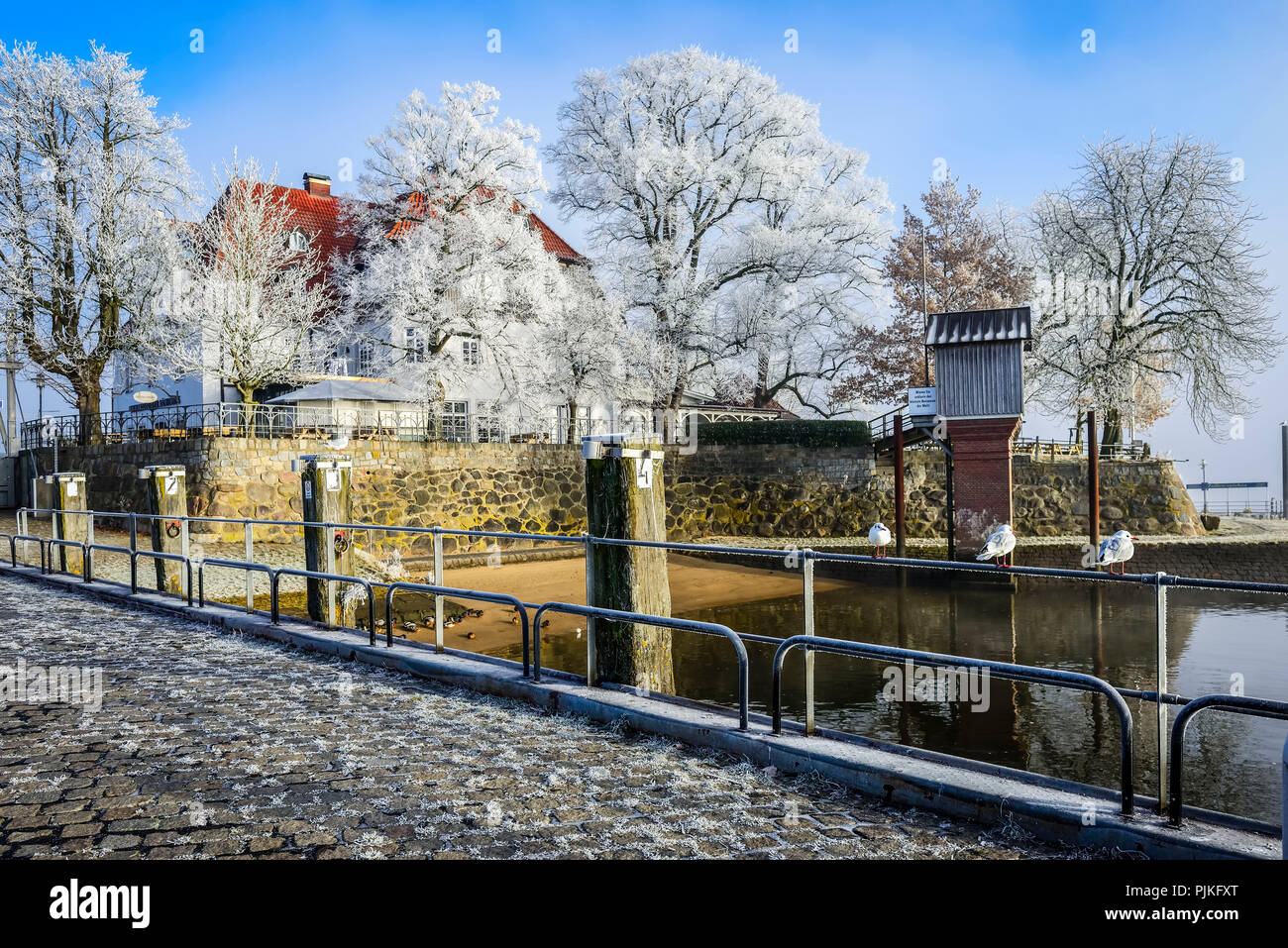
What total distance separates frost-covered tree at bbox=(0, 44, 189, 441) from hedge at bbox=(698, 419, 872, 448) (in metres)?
17.4

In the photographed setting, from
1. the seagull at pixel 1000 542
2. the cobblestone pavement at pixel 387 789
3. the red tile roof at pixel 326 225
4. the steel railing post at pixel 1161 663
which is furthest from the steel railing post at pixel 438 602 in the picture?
the red tile roof at pixel 326 225

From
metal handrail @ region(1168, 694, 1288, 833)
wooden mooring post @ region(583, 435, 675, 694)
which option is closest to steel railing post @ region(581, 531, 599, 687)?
wooden mooring post @ region(583, 435, 675, 694)

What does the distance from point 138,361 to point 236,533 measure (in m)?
8.14

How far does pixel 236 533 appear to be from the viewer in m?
20.4

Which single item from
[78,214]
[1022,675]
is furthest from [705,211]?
[1022,675]

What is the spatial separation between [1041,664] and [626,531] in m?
9.15

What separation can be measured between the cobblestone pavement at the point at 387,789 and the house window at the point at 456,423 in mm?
20566

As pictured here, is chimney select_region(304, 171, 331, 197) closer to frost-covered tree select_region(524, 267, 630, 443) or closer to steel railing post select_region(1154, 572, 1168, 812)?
frost-covered tree select_region(524, 267, 630, 443)

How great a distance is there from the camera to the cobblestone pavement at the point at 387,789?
357 cm

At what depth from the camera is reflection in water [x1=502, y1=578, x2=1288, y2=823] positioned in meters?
8.74

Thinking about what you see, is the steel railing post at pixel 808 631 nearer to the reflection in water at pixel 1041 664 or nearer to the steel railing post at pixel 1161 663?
the steel railing post at pixel 1161 663

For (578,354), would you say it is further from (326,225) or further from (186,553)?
(186,553)

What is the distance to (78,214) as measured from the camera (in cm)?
2453
